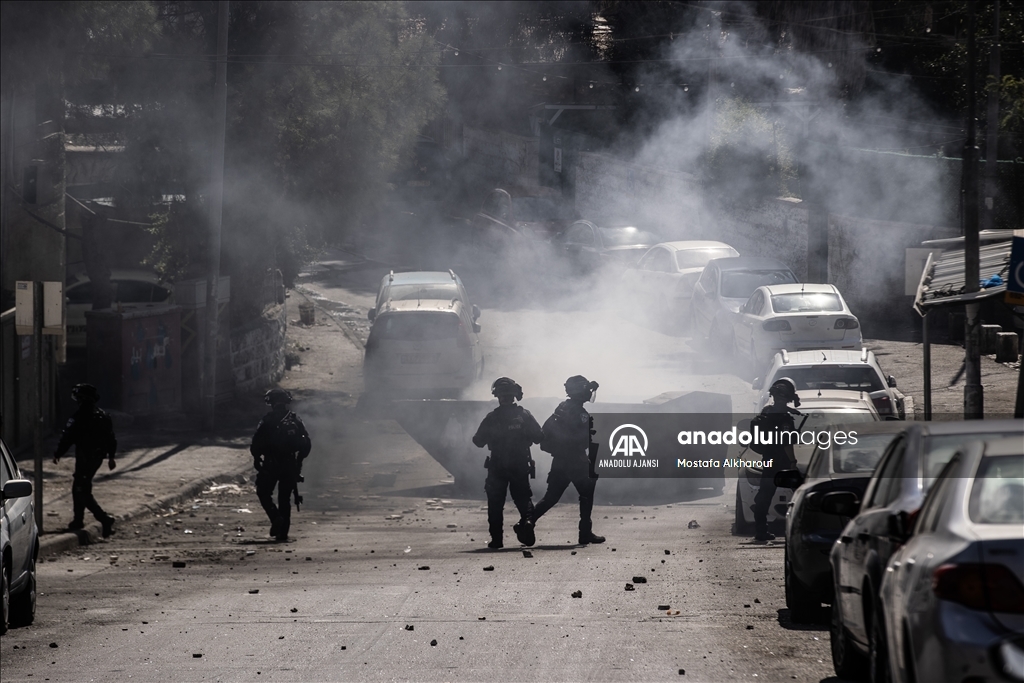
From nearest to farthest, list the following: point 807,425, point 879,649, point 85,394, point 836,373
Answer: point 879,649
point 807,425
point 85,394
point 836,373

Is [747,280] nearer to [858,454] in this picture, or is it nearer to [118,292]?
[118,292]

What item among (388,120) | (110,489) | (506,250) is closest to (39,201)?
(110,489)

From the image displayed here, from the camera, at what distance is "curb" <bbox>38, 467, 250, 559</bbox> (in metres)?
12.9

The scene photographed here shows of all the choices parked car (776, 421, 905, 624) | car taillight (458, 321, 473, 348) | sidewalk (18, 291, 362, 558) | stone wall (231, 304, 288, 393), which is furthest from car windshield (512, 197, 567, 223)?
parked car (776, 421, 905, 624)

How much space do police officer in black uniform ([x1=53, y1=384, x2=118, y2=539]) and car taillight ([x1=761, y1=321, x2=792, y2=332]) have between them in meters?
10.7

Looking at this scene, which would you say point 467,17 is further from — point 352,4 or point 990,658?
point 990,658

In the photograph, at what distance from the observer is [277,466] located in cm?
1330

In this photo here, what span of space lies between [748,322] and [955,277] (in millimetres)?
6285

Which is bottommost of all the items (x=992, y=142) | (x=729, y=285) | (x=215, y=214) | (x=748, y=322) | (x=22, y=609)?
(x=22, y=609)

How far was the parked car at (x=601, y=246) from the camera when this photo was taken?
30.2m

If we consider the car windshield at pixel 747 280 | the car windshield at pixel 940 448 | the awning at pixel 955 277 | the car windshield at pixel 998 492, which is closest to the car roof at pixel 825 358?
the awning at pixel 955 277

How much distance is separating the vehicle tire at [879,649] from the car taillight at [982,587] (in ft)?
3.08

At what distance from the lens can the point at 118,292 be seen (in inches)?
1017

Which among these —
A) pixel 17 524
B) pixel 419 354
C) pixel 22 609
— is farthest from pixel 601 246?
pixel 22 609
